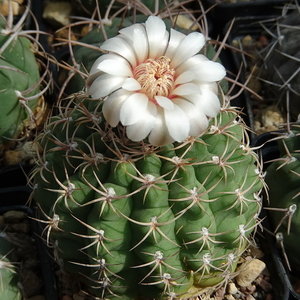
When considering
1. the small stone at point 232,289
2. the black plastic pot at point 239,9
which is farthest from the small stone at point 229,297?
the black plastic pot at point 239,9

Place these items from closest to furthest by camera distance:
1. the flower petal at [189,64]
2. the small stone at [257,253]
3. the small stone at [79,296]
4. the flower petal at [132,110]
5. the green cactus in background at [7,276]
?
the flower petal at [132,110] < the flower petal at [189,64] < the green cactus in background at [7,276] < the small stone at [79,296] < the small stone at [257,253]

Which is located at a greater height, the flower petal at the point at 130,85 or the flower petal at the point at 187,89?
the flower petal at the point at 130,85

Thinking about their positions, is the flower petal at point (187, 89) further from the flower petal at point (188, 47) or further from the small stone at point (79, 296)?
the small stone at point (79, 296)

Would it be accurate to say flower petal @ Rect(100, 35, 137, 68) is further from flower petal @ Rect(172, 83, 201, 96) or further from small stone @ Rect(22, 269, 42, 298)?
small stone @ Rect(22, 269, 42, 298)

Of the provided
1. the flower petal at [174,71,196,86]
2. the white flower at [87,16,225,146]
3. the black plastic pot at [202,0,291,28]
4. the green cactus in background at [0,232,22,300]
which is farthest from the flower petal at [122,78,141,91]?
the black plastic pot at [202,0,291,28]

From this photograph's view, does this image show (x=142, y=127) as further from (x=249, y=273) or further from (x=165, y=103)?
(x=249, y=273)

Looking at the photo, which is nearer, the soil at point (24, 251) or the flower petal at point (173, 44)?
the flower petal at point (173, 44)

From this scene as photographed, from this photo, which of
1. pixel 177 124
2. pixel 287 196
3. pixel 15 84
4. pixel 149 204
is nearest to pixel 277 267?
pixel 287 196
